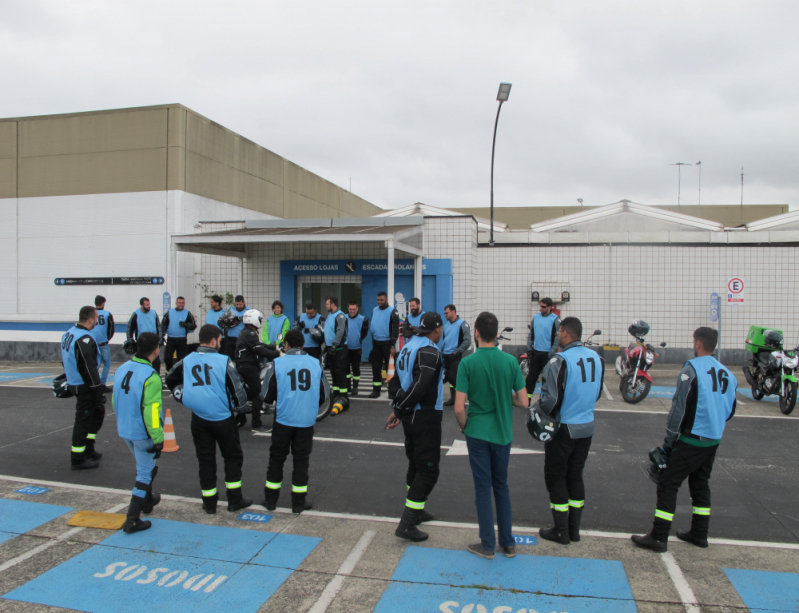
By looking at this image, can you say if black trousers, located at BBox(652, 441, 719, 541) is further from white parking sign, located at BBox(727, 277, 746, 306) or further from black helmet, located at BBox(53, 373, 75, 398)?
white parking sign, located at BBox(727, 277, 746, 306)

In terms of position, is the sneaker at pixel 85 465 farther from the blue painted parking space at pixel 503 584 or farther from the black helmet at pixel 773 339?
the black helmet at pixel 773 339

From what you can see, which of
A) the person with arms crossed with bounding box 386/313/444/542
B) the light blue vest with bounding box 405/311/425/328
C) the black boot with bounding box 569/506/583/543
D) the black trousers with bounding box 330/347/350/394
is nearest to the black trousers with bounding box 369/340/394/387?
the light blue vest with bounding box 405/311/425/328

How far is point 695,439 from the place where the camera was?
14.6 feet

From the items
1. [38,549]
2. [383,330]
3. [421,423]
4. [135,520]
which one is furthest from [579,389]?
[383,330]

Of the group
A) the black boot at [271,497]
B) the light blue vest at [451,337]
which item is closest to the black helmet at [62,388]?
the black boot at [271,497]

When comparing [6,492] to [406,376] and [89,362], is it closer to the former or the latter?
[89,362]

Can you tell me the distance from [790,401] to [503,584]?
24.9 ft

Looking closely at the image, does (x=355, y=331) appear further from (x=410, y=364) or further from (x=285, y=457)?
(x=410, y=364)

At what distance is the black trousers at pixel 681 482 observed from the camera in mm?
4426

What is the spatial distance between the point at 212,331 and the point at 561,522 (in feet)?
11.3

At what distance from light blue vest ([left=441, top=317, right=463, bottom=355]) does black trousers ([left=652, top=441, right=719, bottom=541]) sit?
4.96 metres

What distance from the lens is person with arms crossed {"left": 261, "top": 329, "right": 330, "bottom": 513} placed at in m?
5.16

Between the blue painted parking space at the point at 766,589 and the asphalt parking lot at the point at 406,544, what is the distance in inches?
0.5

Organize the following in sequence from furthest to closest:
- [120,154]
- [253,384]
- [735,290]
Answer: [120,154], [735,290], [253,384]
